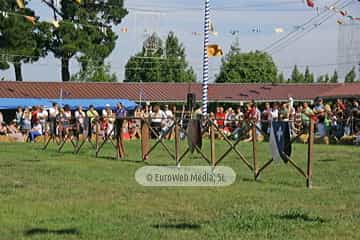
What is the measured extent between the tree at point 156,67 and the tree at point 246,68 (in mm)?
4738

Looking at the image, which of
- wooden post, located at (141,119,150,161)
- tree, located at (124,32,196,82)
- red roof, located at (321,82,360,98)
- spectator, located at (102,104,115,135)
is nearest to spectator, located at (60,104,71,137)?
spectator, located at (102,104,115,135)

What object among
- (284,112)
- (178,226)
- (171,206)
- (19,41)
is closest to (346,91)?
(19,41)

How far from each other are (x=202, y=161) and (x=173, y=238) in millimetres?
10073

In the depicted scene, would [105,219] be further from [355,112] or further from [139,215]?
[355,112]

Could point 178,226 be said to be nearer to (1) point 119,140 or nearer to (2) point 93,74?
(1) point 119,140

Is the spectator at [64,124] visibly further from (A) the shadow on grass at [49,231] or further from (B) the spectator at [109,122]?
(A) the shadow on grass at [49,231]

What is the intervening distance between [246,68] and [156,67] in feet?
35.4

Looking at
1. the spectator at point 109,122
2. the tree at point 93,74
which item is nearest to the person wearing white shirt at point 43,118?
the spectator at point 109,122

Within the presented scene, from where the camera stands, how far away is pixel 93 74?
75.0 metres

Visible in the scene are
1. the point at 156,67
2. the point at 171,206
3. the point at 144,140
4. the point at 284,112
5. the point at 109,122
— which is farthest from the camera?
the point at 156,67

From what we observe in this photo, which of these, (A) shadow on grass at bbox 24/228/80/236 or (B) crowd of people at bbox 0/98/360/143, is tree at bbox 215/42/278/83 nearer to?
(B) crowd of people at bbox 0/98/360/143

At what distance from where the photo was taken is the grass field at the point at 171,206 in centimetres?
805

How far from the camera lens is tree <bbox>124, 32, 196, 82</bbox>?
84.3 m

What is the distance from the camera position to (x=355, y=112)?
2634 centimetres
